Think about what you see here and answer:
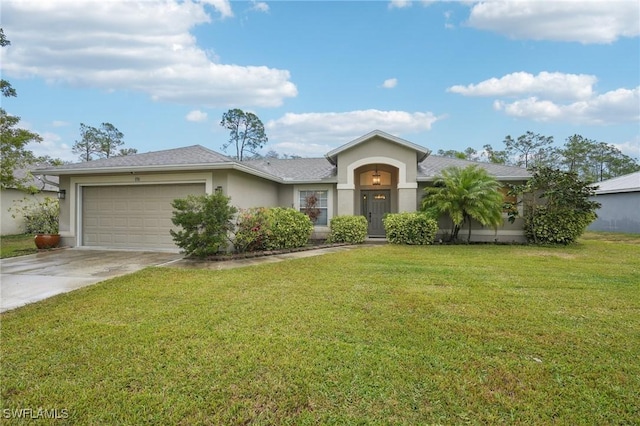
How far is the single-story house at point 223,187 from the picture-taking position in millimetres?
10539

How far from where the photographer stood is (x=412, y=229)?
39.9 ft

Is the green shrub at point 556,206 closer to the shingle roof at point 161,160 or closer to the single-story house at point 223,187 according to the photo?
the single-story house at point 223,187

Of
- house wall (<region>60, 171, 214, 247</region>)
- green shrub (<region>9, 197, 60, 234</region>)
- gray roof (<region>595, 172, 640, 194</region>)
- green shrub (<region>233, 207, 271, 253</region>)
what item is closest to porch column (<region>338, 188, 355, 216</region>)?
green shrub (<region>233, 207, 271, 253</region>)

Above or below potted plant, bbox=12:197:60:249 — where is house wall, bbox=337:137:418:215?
above

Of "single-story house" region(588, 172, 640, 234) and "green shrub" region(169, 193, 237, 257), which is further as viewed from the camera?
"single-story house" region(588, 172, 640, 234)

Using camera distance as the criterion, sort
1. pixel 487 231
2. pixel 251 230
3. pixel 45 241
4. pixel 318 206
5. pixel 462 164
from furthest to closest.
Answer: pixel 462 164 < pixel 318 206 < pixel 487 231 < pixel 45 241 < pixel 251 230

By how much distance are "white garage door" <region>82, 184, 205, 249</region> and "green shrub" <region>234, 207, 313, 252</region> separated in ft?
7.01

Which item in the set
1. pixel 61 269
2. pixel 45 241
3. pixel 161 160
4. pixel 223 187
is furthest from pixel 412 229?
pixel 45 241

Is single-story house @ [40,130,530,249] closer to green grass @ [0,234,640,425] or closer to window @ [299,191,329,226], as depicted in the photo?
window @ [299,191,329,226]

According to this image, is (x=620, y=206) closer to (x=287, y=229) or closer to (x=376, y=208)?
(x=376, y=208)

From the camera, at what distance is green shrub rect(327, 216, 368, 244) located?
1243 centimetres
